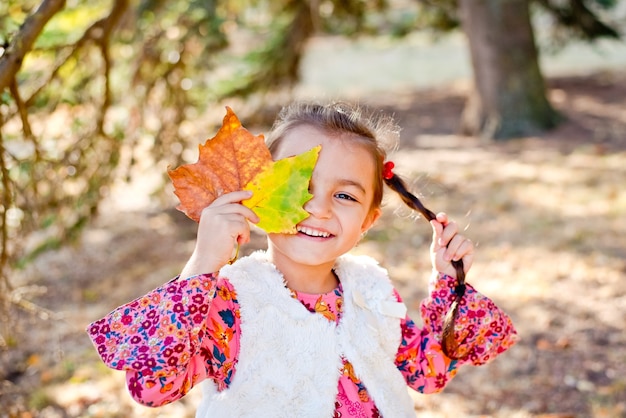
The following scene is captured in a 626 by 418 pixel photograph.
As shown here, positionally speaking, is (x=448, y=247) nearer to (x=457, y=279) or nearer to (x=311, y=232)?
(x=457, y=279)

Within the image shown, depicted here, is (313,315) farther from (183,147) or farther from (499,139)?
(499,139)

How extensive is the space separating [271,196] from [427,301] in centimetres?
58

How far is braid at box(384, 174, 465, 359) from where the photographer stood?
1932mm

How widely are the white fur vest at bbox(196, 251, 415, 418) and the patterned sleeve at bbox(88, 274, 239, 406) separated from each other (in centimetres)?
13

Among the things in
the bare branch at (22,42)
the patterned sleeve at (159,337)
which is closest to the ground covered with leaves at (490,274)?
the patterned sleeve at (159,337)

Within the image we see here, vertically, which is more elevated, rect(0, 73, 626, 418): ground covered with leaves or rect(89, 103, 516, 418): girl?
rect(89, 103, 516, 418): girl

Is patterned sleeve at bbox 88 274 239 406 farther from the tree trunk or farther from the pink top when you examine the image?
the tree trunk

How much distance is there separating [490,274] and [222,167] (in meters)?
3.11

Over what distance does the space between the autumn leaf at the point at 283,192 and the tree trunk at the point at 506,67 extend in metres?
6.55

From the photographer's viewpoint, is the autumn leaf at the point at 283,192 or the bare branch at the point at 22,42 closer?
the autumn leaf at the point at 283,192

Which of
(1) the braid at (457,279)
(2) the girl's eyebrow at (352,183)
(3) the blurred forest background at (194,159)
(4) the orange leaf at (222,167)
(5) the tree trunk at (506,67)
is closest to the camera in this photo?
(4) the orange leaf at (222,167)

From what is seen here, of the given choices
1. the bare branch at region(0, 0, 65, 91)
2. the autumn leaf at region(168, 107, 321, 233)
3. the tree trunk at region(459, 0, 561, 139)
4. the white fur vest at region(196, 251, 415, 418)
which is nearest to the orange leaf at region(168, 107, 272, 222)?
the autumn leaf at region(168, 107, 321, 233)

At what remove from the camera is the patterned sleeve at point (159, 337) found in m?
1.57

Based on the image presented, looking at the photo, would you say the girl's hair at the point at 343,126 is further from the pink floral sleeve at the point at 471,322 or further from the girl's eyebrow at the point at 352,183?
the pink floral sleeve at the point at 471,322
